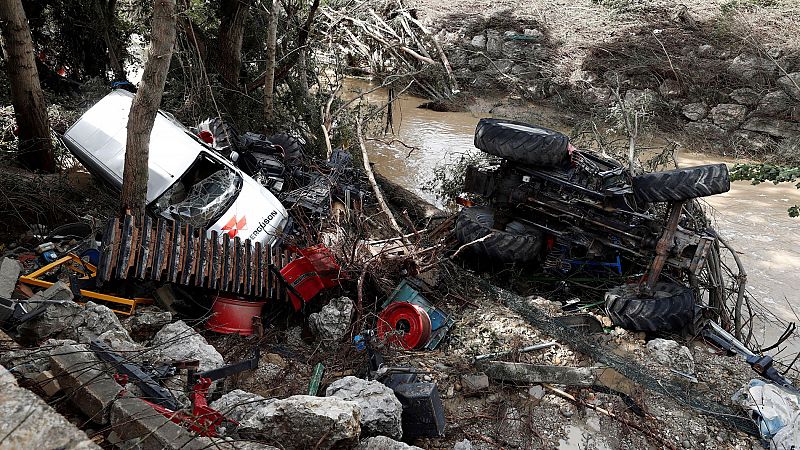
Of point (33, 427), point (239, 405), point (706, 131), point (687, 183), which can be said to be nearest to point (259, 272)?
point (239, 405)

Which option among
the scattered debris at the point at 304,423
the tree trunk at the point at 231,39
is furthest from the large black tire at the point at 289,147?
the scattered debris at the point at 304,423

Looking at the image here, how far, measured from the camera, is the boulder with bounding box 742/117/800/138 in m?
14.4

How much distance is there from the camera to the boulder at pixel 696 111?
1524 centimetres

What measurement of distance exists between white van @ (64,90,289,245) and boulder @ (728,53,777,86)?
13.3m

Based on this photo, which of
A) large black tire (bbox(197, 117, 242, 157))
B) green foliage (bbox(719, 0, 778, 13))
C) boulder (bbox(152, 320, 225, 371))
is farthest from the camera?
green foliage (bbox(719, 0, 778, 13))

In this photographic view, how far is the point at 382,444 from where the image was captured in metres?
3.51

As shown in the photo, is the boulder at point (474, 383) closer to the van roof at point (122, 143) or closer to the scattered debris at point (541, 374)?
the scattered debris at point (541, 374)

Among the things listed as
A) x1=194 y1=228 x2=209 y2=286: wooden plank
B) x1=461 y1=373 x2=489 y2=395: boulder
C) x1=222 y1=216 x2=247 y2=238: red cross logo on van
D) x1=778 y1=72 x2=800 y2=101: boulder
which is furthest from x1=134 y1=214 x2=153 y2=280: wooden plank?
x1=778 y1=72 x2=800 y2=101: boulder

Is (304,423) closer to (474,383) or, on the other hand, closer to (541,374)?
(474,383)

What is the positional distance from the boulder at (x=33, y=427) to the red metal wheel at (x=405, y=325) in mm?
2969

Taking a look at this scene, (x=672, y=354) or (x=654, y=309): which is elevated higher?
(x=654, y=309)

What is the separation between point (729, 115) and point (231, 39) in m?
12.2

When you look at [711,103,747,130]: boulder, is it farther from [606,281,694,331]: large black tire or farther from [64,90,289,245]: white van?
[64,90,289,245]: white van

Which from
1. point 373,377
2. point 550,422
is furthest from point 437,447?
point 550,422
